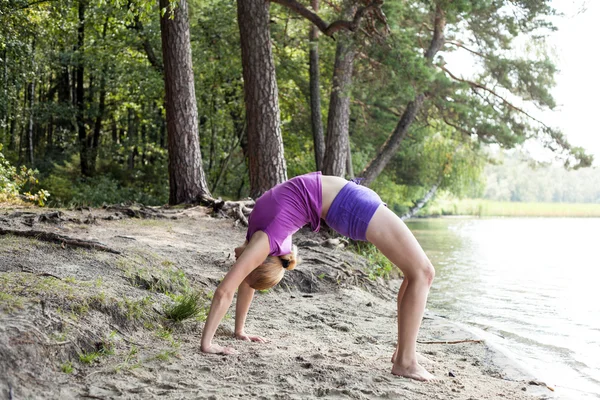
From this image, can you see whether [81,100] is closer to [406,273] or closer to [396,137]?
[396,137]

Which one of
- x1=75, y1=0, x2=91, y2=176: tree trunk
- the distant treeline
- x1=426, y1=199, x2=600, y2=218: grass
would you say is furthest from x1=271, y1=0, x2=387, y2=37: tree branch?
the distant treeline

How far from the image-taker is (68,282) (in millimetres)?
4754

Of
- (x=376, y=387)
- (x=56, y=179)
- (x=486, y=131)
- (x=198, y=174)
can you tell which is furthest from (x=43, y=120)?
(x=376, y=387)

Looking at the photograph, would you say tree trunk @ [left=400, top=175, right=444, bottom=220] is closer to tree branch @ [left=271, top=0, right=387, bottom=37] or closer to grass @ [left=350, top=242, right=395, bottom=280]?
tree branch @ [left=271, top=0, right=387, bottom=37]

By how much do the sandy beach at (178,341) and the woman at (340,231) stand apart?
0.29 metres

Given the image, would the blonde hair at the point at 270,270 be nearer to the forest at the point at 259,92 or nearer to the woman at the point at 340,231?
the woman at the point at 340,231

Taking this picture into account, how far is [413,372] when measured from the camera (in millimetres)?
4184

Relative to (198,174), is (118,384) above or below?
below

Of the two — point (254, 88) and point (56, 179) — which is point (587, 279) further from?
point (56, 179)

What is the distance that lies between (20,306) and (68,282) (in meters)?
0.77

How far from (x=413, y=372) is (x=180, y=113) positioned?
963 cm

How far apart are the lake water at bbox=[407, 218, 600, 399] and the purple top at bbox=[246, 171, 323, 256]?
2341 mm

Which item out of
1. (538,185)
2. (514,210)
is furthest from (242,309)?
(538,185)

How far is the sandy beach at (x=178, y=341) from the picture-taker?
3613 mm
